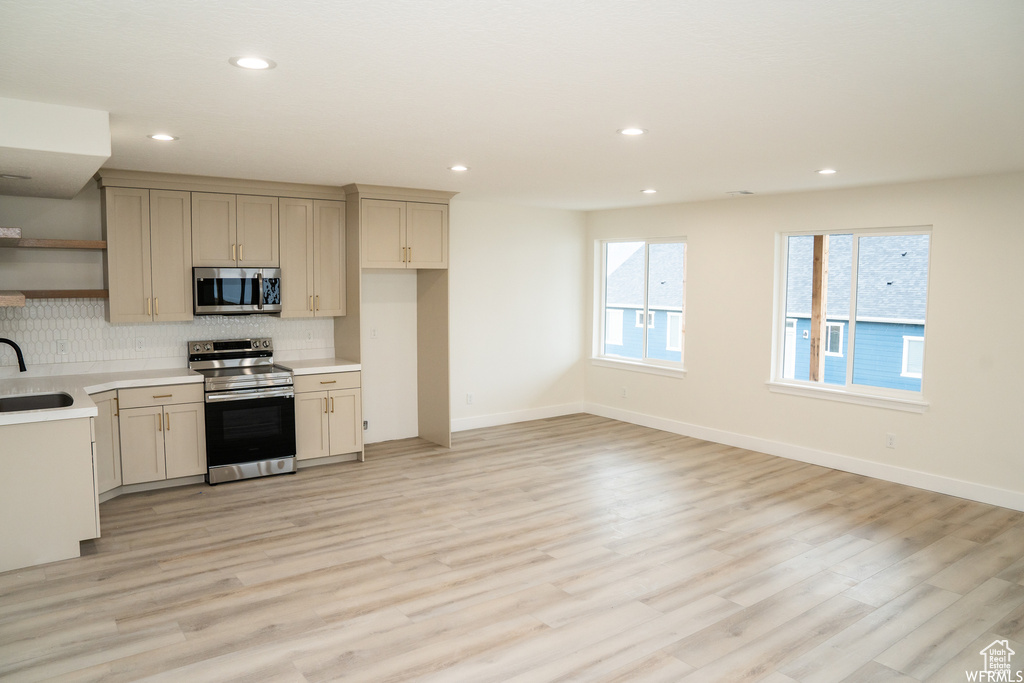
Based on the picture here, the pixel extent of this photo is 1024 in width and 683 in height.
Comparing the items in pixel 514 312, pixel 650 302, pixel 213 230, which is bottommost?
pixel 514 312

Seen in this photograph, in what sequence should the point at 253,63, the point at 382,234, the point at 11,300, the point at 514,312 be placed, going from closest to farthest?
the point at 253,63, the point at 11,300, the point at 382,234, the point at 514,312

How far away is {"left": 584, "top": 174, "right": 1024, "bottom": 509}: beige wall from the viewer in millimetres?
4949

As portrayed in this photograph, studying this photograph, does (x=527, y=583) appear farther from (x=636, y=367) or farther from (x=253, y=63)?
(x=636, y=367)

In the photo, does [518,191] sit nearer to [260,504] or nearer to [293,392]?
[293,392]

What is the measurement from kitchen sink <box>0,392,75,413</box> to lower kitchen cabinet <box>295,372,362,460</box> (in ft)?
5.68

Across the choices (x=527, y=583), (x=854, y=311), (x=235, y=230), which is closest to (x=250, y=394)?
(x=235, y=230)

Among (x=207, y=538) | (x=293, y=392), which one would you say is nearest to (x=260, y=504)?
(x=207, y=538)

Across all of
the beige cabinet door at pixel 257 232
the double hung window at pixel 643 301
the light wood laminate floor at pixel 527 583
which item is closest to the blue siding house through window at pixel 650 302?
the double hung window at pixel 643 301

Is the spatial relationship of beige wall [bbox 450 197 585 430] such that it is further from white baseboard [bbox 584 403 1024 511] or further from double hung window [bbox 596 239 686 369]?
white baseboard [bbox 584 403 1024 511]

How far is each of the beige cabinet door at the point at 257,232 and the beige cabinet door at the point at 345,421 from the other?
4.18 feet

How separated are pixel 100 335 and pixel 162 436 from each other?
1001 millimetres

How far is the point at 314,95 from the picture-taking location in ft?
9.81

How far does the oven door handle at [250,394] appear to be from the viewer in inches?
208

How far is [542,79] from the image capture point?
2.72 meters
